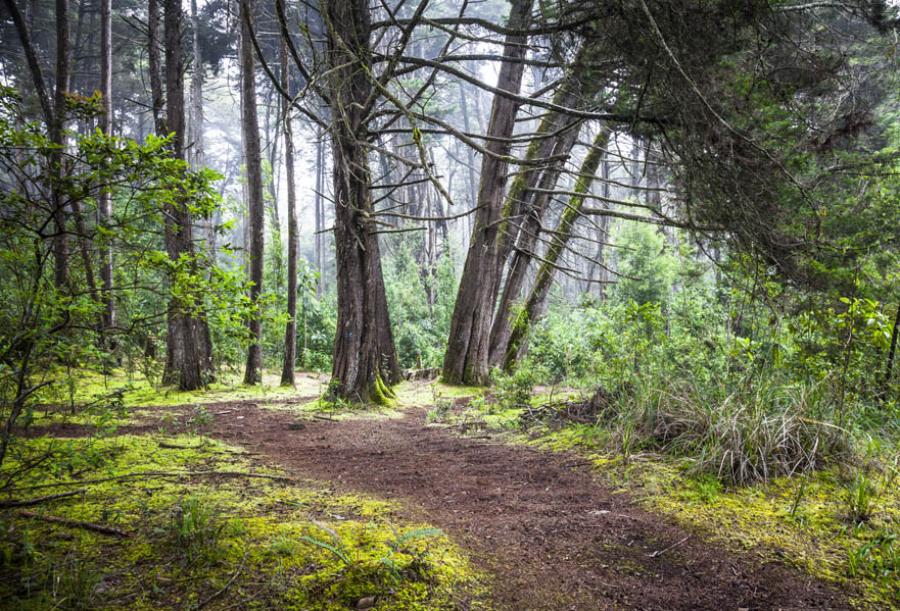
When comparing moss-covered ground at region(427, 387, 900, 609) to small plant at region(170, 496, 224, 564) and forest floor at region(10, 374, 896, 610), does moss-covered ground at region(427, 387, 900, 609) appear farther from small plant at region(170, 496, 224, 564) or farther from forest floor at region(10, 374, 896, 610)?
small plant at region(170, 496, 224, 564)

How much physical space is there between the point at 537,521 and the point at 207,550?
5.63 feet

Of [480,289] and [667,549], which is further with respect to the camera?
[480,289]

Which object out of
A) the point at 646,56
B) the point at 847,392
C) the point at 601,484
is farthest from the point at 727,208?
the point at 601,484

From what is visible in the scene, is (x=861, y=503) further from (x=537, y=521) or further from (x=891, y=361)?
(x=891, y=361)

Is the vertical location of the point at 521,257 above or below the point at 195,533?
above

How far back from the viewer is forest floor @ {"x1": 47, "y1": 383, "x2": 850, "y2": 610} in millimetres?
2039

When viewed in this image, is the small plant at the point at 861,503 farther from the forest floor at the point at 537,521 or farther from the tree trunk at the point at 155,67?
the tree trunk at the point at 155,67

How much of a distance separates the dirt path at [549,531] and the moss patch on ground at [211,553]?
293mm

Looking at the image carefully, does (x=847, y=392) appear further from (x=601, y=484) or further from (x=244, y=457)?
(x=244, y=457)

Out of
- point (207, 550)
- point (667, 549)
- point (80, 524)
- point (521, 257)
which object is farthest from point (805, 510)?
point (521, 257)

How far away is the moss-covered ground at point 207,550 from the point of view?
69.2 inches

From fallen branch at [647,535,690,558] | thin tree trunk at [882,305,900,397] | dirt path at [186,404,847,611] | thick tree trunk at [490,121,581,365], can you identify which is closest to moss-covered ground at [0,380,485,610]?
dirt path at [186,404,847,611]

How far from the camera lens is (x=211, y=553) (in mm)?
2025

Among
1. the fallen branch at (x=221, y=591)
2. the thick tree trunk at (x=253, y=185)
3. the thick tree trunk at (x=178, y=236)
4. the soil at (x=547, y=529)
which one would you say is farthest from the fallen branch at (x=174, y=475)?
the thick tree trunk at (x=253, y=185)
